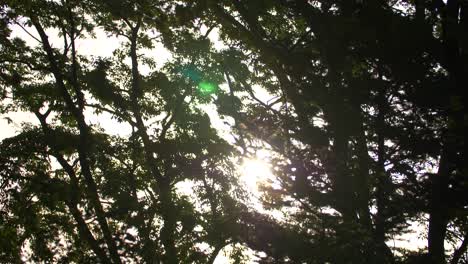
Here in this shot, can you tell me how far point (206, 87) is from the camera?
55.5ft

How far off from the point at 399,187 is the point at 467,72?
7.51 ft

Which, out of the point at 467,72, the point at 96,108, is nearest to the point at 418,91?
the point at 467,72

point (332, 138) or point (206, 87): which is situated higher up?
point (206, 87)

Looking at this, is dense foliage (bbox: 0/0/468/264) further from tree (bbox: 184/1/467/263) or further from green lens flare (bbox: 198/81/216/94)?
green lens flare (bbox: 198/81/216/94)

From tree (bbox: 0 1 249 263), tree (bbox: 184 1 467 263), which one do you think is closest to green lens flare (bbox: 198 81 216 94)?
tree (bbox: 0 1 249 263)

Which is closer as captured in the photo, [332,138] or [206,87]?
[332,138]

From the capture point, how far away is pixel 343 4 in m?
6.54

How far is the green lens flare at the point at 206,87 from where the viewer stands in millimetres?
16703

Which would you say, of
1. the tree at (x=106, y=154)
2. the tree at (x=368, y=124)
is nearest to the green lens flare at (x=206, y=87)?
the tree at (x=106, y=154)

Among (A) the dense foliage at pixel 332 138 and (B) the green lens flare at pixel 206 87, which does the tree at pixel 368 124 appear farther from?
(B) the green lens flare at pixel 206 87

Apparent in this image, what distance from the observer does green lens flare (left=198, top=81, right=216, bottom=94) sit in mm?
16703

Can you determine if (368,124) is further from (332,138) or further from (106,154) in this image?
(106,154)

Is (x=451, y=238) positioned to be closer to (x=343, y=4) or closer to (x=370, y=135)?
(x=370, y=135)

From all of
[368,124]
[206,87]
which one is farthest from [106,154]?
[368,124]
